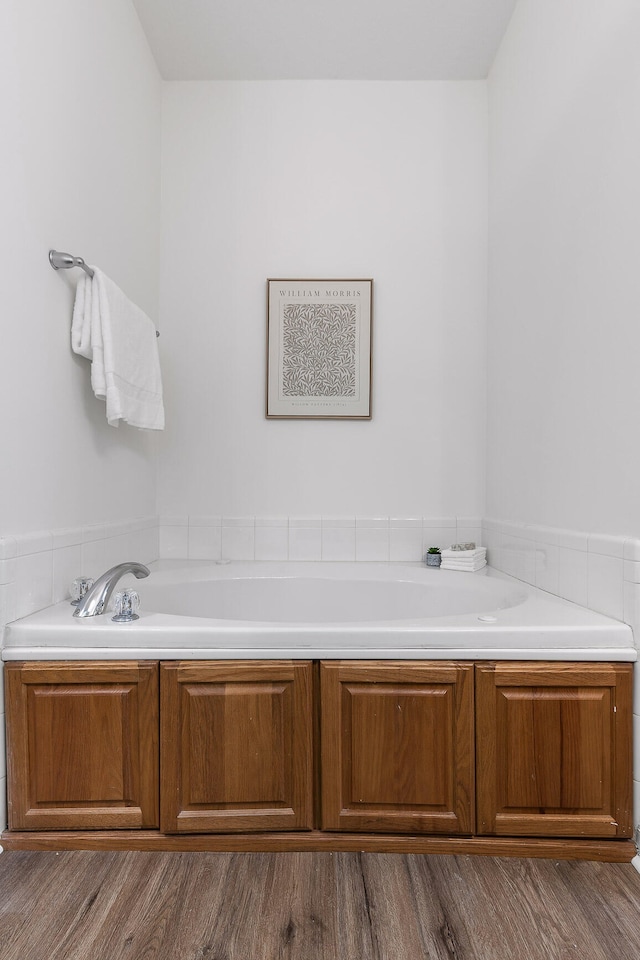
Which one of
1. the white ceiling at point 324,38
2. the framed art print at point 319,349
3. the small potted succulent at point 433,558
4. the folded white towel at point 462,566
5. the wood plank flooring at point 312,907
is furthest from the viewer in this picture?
the framed art print at point 319,349

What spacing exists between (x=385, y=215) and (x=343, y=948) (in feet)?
8.66

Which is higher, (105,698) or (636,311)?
(636,311)

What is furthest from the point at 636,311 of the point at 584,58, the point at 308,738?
the point at 308,738

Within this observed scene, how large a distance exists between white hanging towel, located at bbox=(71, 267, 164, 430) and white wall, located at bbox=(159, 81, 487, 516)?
61 cm

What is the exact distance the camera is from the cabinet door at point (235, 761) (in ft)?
4.82

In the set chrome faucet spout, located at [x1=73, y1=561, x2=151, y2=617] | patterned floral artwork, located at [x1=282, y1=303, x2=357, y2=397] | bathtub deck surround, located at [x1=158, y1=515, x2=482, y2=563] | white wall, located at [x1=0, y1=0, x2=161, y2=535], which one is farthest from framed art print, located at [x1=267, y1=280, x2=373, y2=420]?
chrome faucet spout, located at [x1=73, y1=561, x2=151, y2=617]

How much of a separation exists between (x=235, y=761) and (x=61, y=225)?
157cm

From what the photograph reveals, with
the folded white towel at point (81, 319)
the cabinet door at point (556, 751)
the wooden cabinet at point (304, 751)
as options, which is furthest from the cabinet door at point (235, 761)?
the folded white towel at point (81, 319)

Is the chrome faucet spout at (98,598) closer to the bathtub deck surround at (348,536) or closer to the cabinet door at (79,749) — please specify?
the cabinet door at (79,749)

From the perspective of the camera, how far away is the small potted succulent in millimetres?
2562

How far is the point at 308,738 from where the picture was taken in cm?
148

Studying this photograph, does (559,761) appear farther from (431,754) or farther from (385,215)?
(385,215)

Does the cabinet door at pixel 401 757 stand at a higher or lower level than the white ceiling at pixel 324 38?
lower

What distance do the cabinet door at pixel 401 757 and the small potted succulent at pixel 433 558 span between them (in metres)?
1.09
